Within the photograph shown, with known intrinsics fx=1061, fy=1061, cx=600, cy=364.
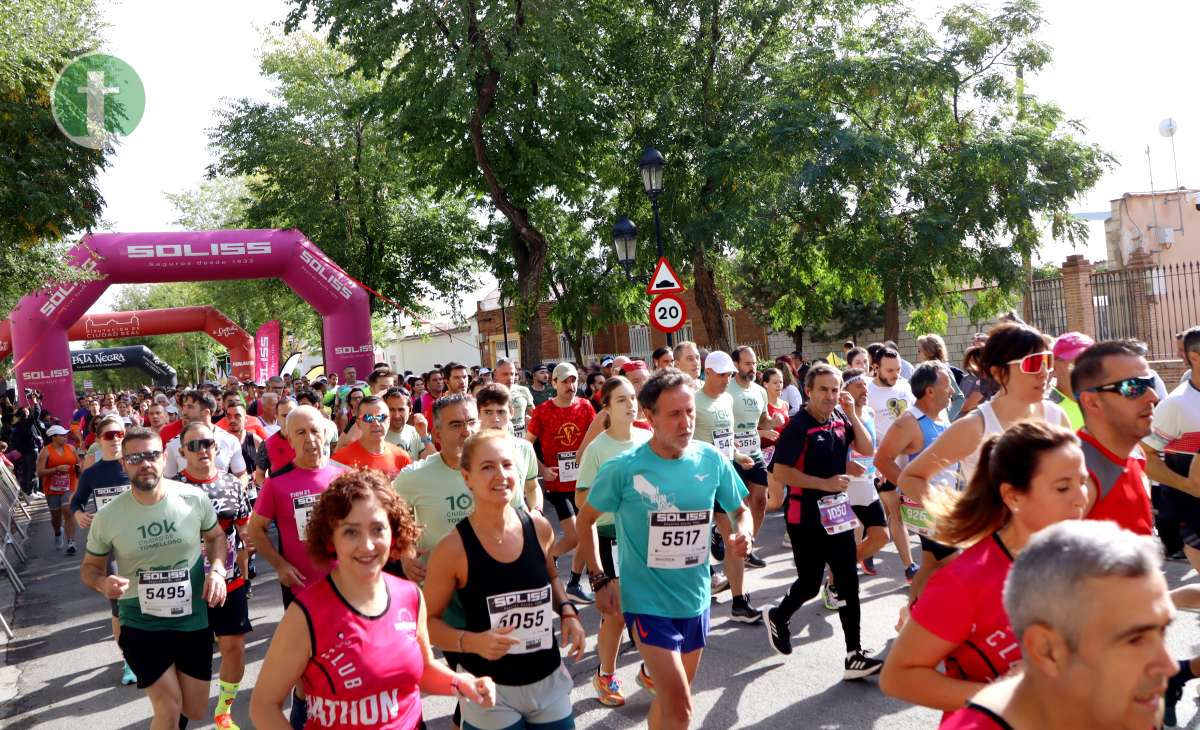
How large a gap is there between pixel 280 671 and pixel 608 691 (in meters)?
3.03

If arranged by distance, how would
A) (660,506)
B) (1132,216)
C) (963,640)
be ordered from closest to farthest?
(963,640), (660,506), (1132,216)

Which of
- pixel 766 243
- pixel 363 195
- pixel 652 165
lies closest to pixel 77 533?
pixel 652 165

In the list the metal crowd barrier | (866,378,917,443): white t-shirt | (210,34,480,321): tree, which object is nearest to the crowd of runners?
(866,378,917,443): white t-shirt

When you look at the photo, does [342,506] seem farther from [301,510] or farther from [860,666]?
[860,666]

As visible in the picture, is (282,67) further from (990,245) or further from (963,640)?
(963,640)

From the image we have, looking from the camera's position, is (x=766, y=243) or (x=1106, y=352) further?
(x=766, y=243)

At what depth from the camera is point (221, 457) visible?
26.3 feet

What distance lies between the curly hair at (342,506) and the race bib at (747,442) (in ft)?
19.9

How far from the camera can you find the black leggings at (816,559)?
19.5ft

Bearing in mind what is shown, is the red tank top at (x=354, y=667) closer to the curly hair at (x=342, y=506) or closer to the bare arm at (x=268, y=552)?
the curly hair at (x=342, y=506)

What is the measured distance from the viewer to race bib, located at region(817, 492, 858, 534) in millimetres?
6105

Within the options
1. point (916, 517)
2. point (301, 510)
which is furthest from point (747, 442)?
point (301, 510)

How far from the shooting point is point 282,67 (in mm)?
33344

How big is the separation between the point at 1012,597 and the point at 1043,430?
1134 millimetres
